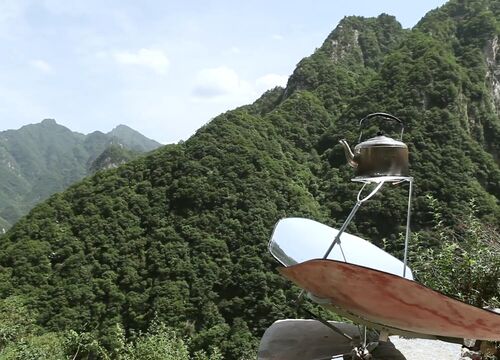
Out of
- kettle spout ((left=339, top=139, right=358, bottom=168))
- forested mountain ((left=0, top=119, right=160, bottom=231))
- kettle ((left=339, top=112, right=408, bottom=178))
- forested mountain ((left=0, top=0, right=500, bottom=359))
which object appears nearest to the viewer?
kettle ((left=339, top=112, right=408, bottom=178))

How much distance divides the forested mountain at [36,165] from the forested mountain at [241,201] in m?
84.5

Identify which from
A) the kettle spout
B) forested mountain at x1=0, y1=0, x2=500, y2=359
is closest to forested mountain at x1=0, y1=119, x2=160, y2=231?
forested mountain at x1=0, y1=0, x2=500, y2=359

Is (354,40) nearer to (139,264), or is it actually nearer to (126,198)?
(126,198)

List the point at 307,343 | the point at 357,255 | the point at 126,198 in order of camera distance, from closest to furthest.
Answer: the point at 307,343, the point at 357,255, the point at 126,198

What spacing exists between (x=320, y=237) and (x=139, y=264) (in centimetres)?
2863

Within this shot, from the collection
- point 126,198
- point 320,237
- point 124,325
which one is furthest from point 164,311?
point 320,237

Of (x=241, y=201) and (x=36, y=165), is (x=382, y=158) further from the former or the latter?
(x=36, y=165)

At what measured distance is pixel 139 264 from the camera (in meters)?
30.6

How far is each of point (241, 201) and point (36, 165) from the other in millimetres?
150004

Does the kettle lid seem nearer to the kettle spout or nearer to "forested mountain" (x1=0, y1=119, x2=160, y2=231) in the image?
the kettle spout

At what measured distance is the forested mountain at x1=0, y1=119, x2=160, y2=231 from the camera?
136 metres

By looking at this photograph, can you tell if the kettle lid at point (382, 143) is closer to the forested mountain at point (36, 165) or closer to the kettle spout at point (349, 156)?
the kettle spout at point (349, 156)

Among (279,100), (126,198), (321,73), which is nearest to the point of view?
(126,198)

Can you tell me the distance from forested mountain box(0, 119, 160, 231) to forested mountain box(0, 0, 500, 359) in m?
84.5
